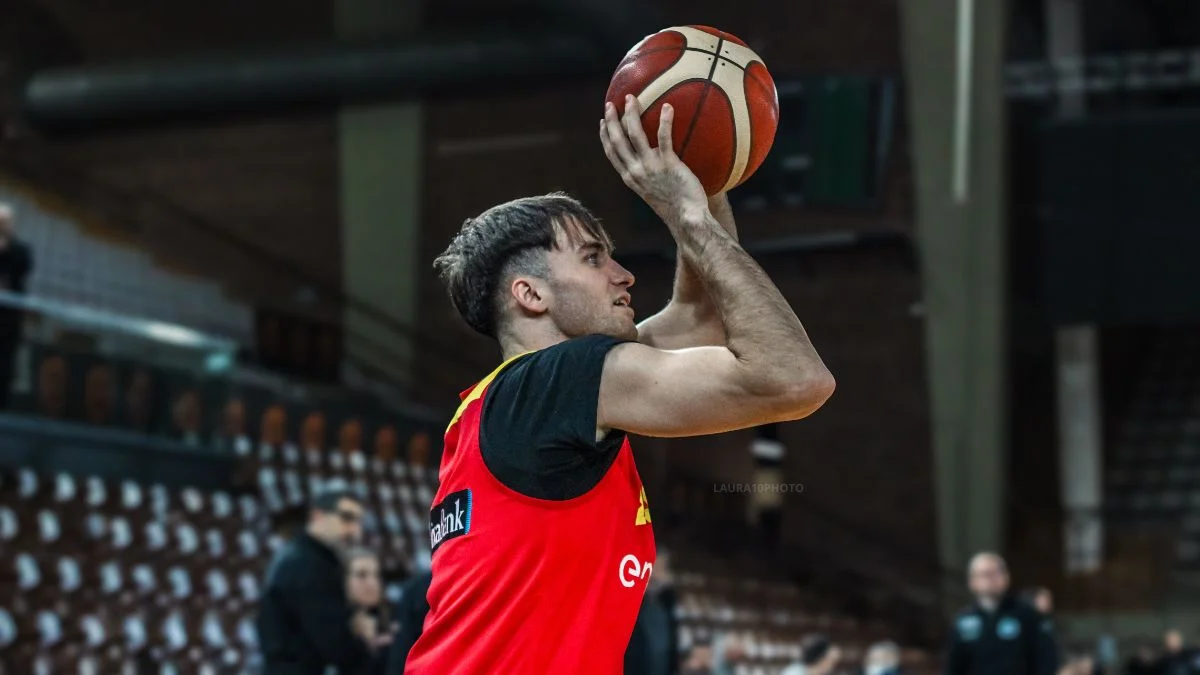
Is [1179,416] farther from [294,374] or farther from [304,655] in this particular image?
[304,655]

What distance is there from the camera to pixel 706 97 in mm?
2541

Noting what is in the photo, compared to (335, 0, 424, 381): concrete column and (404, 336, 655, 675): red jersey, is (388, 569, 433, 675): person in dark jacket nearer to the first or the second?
(404, 336, 655, 675): red jersey

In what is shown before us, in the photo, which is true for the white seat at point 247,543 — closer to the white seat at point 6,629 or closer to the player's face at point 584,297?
the white seat at point 6,629

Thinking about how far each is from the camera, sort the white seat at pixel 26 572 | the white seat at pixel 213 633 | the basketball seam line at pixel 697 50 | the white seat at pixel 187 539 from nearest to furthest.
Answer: the basketball seam line at pixel 697 50 < the white seat at pixel 26 572 < the white seat at pixel 213 633 < the white seat at pixel 187 539

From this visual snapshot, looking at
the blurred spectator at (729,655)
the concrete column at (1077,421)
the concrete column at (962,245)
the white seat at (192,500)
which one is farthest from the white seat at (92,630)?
the concrete column at (1077,421)

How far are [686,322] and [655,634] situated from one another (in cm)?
362

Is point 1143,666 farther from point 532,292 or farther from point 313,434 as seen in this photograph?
point 532,292

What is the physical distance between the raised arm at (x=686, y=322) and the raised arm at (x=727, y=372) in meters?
0.50

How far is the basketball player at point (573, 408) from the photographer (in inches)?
86.3

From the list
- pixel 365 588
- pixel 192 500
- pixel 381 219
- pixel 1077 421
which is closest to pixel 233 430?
pixel 192 500

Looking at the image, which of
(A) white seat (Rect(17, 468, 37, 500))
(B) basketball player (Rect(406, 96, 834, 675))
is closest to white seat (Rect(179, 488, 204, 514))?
(A) white seat (Rect(17, 468, 37, 500))

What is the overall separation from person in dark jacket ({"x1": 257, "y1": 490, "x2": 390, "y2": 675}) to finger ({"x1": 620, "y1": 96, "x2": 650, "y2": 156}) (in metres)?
3.50

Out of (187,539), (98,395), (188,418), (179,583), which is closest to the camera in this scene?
(179,583)

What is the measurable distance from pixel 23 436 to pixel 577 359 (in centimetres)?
827
